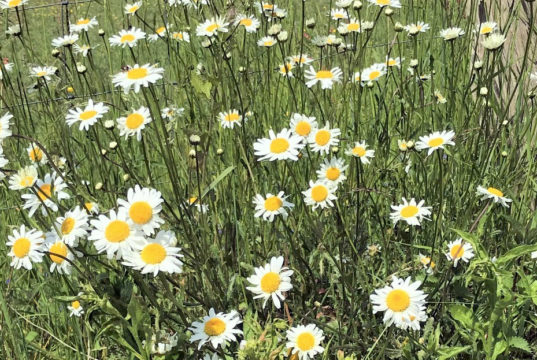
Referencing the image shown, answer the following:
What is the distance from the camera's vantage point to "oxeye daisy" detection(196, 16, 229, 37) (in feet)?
5.13

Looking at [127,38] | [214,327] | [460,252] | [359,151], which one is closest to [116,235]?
[214,327]

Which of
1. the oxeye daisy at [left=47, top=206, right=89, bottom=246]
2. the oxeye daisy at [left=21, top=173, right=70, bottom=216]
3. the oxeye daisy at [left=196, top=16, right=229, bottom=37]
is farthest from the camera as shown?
the oxeye daisy at [left=196, top=16, right=229, bottom=37]

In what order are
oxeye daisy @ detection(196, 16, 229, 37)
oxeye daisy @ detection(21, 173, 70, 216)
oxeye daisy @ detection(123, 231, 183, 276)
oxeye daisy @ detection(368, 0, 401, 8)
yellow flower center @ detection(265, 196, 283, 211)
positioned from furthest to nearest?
oxeye daisy @ detection(368, 0, 401, 8)
oxeye daisy @ detection(196, 16, 229, 37)
yellow flower center @ detection(265, 196, 283, 211)
oxeye daisy @ detection(21, 173, 70, 216)
oxeye daisy @ detection(123, 231, 183, 276)

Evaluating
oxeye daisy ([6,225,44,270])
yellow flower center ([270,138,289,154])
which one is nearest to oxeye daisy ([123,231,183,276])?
oxeye daisy ([6,225,44,270])

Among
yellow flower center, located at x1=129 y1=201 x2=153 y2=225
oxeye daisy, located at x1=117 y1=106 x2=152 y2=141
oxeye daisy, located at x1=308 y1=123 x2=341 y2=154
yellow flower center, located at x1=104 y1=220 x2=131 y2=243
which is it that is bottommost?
yellow flower center, located at x1=104 y1=220 x2=131 y2=243

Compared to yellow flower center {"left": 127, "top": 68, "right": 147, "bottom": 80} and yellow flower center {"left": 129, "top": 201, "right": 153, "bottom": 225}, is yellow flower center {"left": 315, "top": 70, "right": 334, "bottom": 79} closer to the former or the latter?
yellow flower center {"left": 127, "top": 68, "right": 147, "bottom": 80}

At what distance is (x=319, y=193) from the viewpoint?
4.61ft

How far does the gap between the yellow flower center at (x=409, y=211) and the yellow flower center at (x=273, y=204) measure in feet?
1.02

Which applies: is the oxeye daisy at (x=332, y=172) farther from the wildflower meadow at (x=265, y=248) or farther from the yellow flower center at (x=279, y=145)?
the yellow flower center at (x=279, y=145)

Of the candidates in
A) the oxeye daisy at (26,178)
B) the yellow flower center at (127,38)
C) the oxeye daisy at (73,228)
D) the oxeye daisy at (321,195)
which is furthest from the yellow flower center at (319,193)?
the yellow flower center at (127,38)

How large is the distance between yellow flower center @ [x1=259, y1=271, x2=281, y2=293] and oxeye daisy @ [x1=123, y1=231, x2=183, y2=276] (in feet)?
0.72

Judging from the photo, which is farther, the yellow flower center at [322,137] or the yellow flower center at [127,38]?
the yellow flower center at [127,38]

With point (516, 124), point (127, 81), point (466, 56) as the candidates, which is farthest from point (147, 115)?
point (466, 56)

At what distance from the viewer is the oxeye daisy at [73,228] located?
1.19m
